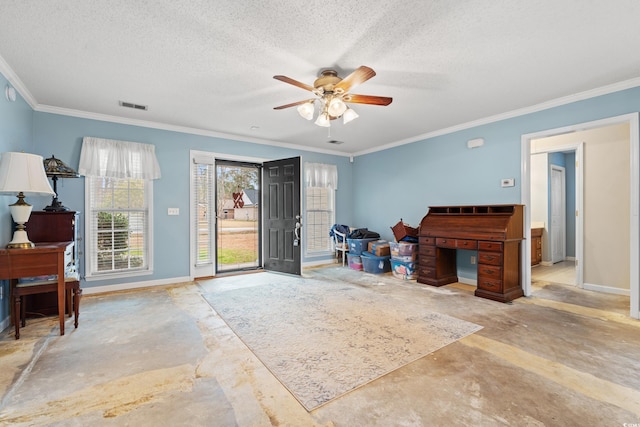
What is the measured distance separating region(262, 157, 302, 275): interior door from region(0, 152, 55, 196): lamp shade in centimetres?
325

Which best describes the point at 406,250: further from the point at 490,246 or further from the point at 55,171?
the point at 55,171

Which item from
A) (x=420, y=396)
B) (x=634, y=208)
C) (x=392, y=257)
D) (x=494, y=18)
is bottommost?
(x=420, y=396)

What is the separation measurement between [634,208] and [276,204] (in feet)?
15.8

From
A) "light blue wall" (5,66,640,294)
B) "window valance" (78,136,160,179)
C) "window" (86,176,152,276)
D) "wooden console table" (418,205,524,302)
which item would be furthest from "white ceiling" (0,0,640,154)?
"wooden console table" (418,205,524,302)

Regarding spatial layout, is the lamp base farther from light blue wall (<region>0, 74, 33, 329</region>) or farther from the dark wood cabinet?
the dark wood cabinet

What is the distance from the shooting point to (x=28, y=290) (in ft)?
8.79

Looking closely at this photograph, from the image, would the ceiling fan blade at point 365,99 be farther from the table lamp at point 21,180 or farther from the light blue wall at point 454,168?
the table lamp at point 21,180

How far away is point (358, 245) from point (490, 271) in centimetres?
241

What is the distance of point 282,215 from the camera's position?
5.29 m

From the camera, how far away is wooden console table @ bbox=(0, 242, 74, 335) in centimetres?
245

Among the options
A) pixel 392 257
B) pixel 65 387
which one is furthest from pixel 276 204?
pixel 65 387

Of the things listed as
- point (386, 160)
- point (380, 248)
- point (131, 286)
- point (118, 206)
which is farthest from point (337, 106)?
point (131, 286)

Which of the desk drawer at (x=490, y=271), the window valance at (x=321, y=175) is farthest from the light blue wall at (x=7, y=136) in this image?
the desk drawer at (x=490, y=271)

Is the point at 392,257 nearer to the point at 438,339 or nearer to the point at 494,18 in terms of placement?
the point at 438,339
